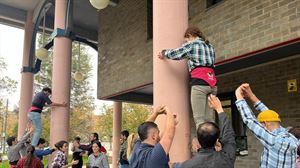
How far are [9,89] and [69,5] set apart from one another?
79.8 feet

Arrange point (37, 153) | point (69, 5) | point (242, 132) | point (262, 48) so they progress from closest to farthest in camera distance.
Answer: point (262, 48)
point (37, 153)
point (242, 132)
point (69, 5)

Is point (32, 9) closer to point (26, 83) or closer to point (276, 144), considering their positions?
point (26, 83)

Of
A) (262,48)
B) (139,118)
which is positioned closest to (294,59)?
(262,48)

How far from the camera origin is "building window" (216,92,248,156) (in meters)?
8.61

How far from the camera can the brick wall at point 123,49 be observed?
9.88m

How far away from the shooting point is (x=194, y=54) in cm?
355

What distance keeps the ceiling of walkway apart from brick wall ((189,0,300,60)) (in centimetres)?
797

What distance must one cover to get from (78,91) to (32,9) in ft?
91.8

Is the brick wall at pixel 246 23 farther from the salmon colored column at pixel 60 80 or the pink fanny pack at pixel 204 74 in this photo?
the salmon colored column at pixel 60 80

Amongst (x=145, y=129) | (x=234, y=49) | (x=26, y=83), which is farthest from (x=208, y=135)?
(x=26, y=83)

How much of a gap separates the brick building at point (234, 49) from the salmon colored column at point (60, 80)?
2146 millimetres

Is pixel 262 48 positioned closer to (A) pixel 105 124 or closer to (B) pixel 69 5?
(B) pixel 69 5

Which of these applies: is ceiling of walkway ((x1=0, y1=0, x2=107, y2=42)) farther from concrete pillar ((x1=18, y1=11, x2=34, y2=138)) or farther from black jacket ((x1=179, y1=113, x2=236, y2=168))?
black jacket ((x1=179, y1=113, x2=236, y2=168))

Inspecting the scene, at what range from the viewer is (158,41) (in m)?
3.80
